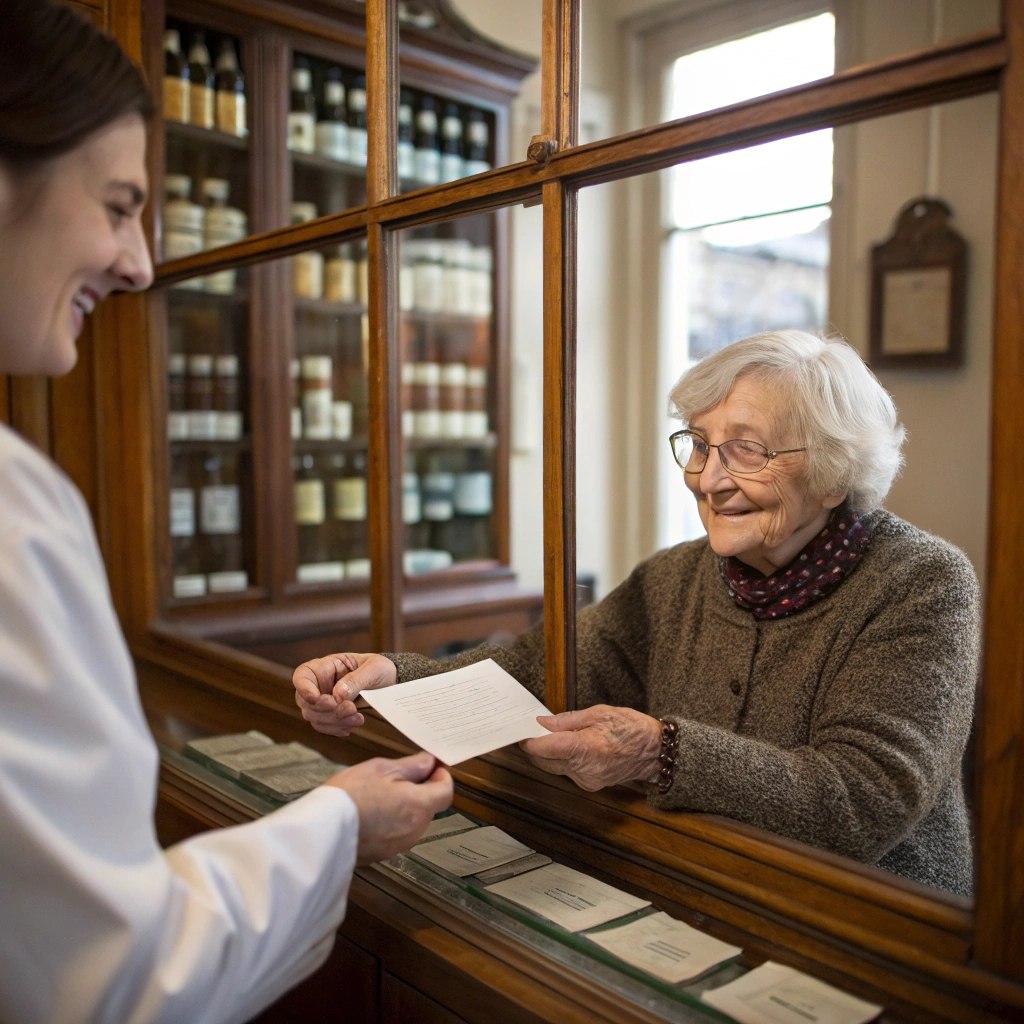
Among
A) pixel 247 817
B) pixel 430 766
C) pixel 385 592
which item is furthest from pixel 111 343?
pixel 430 766

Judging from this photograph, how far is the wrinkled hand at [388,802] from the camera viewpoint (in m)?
0.89

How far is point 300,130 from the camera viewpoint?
2.88 m

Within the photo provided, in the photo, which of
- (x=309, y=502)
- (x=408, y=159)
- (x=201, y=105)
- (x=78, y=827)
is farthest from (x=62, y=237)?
(x=408, y=159)

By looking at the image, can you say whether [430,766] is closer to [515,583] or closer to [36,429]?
[36,429]

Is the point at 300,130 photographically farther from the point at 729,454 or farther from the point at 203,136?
the point at 729,454

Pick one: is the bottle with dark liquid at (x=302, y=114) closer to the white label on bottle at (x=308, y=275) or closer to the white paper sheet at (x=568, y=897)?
the white label on bottle at (x=308, y=275)

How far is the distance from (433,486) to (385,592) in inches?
76.6

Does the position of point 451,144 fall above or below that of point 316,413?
above

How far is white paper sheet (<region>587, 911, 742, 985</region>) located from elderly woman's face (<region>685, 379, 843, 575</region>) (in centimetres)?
59

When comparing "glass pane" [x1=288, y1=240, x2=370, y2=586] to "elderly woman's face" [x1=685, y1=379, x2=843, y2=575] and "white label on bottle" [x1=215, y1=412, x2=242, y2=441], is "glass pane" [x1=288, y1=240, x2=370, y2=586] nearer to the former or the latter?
"white label on bottle" [x1=215, y1=412, x2=242, y2=441]

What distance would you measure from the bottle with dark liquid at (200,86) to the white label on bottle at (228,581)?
116 centimetres

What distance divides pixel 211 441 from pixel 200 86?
2.93 ft

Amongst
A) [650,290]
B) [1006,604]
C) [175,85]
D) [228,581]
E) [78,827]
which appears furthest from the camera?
[650,290]

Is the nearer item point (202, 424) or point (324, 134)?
point (202, 424)
